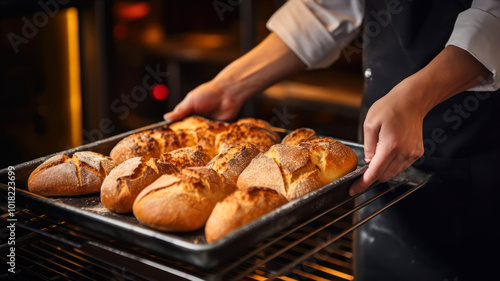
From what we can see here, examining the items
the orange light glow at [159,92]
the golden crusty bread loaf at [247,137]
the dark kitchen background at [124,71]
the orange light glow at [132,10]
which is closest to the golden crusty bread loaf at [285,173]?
the golden crusty bread loaf at [247,137]

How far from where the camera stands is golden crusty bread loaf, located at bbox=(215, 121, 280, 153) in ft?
5.56

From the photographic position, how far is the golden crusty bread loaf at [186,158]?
1527mm

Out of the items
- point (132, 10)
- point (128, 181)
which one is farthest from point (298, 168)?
point (132, 10)

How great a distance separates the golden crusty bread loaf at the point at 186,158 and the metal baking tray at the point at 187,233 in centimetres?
23

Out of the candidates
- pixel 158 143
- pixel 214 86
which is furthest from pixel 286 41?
pixel 158 143

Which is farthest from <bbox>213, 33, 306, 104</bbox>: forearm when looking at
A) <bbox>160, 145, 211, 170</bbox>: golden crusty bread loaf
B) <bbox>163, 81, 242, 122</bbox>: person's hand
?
<bbox>160, 145, 211, 170</bbox>: golden crusty bread loaf

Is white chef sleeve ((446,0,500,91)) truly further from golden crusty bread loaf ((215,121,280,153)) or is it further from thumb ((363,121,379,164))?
golden crusty bread loaf ((215,121,280,153))

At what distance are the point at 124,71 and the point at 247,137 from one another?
1.94 metres

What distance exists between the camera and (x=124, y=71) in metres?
3.46

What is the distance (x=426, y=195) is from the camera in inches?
70.3

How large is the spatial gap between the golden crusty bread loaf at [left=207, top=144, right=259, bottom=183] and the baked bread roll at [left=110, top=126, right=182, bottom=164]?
0.78ft

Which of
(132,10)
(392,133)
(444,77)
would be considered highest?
(132,10)

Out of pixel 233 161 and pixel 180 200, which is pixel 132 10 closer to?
pixel 233 161

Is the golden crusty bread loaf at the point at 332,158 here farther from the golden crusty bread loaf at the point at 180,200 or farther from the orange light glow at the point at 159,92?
the orange light glow at the point at 159,92
